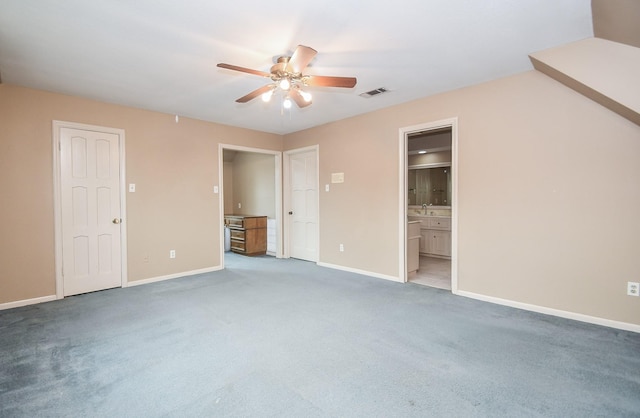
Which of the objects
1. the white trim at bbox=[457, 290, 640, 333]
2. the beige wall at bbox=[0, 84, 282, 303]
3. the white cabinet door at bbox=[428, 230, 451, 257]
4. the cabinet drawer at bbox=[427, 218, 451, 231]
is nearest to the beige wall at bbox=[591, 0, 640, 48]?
the white trim at bbox=[457, 290, 640, 333]

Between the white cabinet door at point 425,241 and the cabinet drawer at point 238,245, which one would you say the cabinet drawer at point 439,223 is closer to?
the white cabinet door at point 425,241

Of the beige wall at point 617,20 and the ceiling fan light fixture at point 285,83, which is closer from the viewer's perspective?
the beige wall at point 617,20

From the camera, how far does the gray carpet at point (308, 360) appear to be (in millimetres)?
1779

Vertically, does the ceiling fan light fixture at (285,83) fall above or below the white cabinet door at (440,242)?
above

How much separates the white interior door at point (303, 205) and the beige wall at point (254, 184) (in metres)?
0.64

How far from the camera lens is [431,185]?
679 cm

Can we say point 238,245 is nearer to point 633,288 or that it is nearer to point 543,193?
point 543,193

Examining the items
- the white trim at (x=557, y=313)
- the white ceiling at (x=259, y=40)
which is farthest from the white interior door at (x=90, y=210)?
the white trim at (x=557, y=313)

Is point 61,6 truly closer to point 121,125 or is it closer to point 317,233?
point 121,125

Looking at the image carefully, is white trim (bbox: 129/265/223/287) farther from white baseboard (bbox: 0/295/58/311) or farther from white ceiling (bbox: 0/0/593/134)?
white ceiling (bbox: 0/0/593/134)

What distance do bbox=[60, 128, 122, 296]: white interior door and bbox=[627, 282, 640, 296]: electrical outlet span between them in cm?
579

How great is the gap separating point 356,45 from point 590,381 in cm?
→ 303

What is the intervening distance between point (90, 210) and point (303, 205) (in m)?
3.38

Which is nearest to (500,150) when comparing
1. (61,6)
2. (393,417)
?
(393,417)
